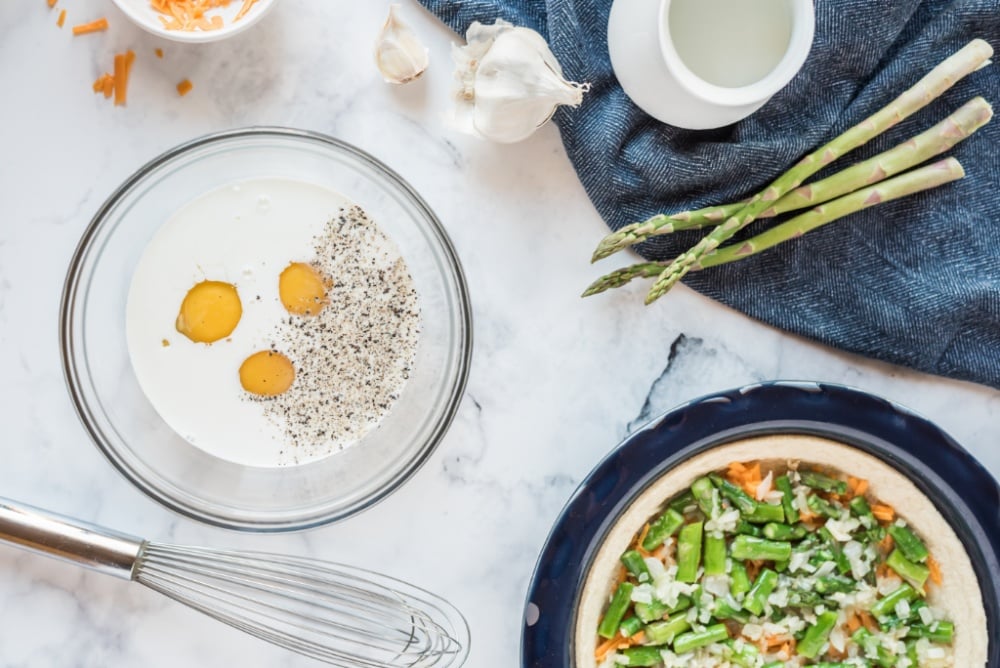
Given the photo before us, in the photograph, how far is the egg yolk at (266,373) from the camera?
1.30m

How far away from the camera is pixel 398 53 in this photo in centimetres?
127

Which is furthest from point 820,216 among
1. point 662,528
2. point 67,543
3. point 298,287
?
point 67,543

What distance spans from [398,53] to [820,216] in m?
0.61

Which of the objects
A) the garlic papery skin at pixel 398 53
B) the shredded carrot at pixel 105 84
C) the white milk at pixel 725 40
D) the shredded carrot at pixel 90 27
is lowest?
the shredded carrot at pixel 105 84

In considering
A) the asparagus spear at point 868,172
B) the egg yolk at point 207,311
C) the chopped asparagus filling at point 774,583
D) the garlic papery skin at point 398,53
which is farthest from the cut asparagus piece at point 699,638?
the garlic papery skin at point 398,53

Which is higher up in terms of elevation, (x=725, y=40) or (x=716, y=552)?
(x=725, y=40)

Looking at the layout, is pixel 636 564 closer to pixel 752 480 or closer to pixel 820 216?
pixel 752 480

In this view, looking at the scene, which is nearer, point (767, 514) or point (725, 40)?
point (725, 40)

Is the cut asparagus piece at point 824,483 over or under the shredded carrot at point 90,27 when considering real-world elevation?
under

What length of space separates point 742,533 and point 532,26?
77 cm

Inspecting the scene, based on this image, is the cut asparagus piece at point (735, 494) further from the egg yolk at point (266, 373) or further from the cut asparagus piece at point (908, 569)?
the egg yolk at point (266, 373)

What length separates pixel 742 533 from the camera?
134 centimetres

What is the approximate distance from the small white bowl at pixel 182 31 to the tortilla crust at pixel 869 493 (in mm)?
810

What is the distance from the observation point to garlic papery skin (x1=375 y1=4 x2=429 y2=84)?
127 cm
